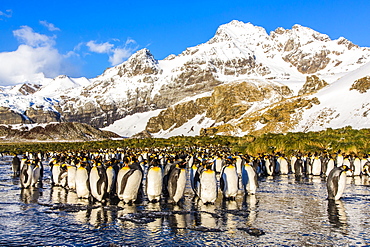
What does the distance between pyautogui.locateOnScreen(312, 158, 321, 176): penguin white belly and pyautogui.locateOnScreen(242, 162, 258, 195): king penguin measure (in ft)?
23.1

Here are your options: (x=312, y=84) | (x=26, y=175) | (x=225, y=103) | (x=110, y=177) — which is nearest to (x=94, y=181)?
(x=110, y=177)

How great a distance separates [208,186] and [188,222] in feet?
5.28

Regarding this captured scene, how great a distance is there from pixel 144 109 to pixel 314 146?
5925 inches

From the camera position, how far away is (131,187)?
334 inches

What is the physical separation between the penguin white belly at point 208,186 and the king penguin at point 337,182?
3360 millimetres

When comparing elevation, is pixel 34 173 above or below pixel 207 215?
above

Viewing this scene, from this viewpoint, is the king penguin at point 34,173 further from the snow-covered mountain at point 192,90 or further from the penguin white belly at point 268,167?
the snow-covered mountain at point 192,90

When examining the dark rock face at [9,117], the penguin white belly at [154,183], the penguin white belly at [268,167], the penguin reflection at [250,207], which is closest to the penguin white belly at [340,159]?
the penguin white belly at [268,167]

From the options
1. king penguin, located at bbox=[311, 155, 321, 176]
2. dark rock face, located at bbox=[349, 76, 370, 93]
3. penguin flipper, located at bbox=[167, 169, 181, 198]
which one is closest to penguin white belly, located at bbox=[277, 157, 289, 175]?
king penguin, located at bbox=[311, 155, 321, 176]

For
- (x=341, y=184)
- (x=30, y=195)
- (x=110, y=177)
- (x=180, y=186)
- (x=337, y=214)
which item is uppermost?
(x=110, y=177)

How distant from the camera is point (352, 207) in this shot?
859cm

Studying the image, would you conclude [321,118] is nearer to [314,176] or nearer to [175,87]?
[314,176]

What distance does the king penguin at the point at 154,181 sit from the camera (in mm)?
8398

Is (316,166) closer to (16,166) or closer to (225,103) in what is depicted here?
(16,166)
